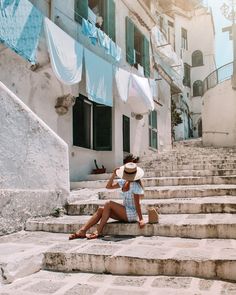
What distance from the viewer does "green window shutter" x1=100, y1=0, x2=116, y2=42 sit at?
9906 mm

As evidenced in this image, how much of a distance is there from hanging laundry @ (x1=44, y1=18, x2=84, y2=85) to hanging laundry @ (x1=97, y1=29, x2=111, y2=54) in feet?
4.22

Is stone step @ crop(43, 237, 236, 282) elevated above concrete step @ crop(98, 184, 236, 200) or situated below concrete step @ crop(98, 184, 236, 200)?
below

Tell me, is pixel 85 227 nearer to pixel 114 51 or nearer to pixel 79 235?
pixel 79 235

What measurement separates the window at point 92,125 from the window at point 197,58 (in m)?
26.1

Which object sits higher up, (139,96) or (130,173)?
(139,96)

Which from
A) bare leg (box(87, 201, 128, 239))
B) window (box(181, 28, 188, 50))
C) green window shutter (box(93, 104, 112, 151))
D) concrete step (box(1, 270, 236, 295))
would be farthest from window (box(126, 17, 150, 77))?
window (box(181, 28, 188, 50))

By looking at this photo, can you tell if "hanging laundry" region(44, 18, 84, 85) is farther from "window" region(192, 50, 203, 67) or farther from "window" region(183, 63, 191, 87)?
"window" region(192, 50, 203, 67)

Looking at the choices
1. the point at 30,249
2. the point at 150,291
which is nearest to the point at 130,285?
the point at 150,291

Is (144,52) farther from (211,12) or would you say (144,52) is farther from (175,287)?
(211,12)

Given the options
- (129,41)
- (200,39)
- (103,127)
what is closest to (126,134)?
(103,127)

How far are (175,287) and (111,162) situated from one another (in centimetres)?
695

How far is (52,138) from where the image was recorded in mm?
5387

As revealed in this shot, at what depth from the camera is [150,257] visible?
3240 mm

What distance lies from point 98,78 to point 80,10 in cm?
184
